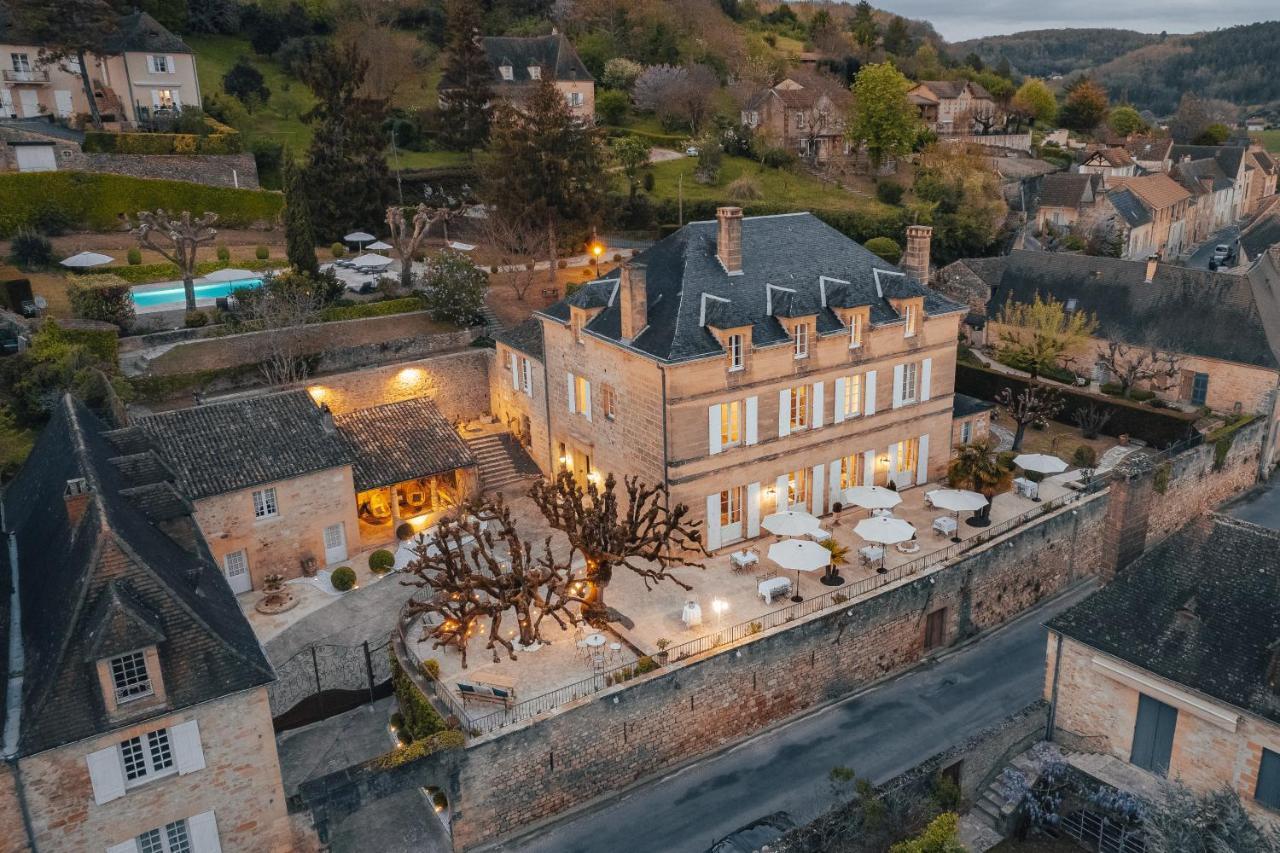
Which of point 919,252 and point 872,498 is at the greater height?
point 919,252

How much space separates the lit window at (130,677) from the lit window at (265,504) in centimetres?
1126

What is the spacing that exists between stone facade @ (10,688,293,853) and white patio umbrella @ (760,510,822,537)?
50.3ft

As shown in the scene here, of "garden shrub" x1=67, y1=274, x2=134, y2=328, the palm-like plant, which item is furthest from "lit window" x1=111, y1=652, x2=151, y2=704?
"garden shrub" x1=67, y1=274, x2=134, y2=328

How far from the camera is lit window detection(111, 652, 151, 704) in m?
17.2

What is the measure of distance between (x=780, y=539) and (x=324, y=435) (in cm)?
1536

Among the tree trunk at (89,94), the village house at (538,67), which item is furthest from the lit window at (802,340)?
the village house at (538,67)

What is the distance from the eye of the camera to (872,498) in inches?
1189

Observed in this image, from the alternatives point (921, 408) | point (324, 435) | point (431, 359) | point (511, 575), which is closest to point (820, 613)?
point (511, 575)

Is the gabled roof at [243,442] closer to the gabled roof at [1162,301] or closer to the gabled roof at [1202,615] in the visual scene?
the gabled roof at [1202,615]

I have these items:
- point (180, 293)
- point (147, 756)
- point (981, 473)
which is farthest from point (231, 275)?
point (981, 473)

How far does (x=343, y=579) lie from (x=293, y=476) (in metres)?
3.55

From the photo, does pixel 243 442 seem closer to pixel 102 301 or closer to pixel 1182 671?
pixel 102 301

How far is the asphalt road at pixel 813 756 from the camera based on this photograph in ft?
70.9

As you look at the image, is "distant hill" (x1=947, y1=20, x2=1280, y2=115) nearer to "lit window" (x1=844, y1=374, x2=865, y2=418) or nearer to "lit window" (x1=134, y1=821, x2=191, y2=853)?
"lit window" (x1=844, y1=374, x2=865, y2=418)
